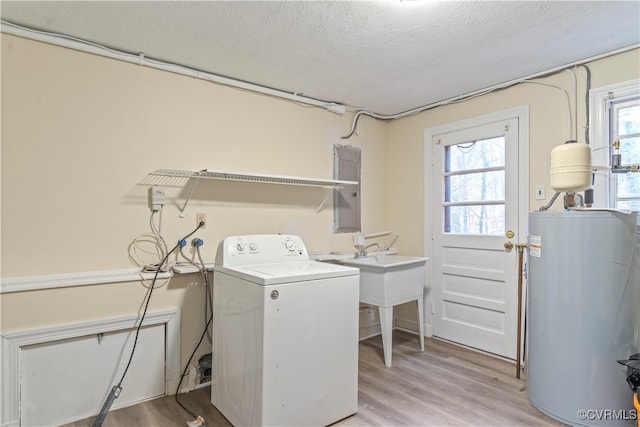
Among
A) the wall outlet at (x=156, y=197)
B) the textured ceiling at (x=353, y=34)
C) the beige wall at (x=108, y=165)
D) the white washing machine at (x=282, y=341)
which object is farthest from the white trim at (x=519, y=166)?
the wall outlet at (x=156, y=197)

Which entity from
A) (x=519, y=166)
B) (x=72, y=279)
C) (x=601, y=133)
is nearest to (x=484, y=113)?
(x=519, y=166)

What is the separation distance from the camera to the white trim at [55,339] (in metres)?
1.87

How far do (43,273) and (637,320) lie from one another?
3345mm

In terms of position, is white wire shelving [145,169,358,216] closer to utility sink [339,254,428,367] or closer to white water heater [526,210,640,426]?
utility sink [339,254,428,367]

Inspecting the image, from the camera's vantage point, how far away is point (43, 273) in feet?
6.63

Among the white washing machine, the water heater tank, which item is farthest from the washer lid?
the water heater tank

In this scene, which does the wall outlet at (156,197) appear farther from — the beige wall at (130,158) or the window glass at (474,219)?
the window glass at (474,219)

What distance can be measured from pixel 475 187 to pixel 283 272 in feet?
6.57

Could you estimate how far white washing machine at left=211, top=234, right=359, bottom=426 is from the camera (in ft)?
5.92

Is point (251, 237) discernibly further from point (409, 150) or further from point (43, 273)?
point (409, 150)

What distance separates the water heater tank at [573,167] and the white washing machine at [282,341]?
1.32m

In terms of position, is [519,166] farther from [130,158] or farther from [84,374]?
[84,374]

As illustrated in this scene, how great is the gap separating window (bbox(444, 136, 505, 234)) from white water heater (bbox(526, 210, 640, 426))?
896 millimetres

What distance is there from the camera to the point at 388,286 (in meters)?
2.79
